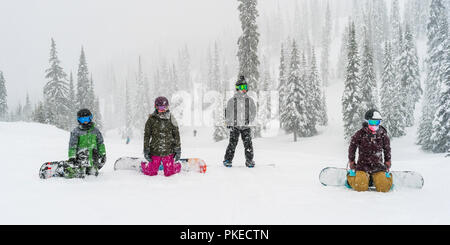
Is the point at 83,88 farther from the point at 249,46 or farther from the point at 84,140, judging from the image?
the point at 84,140

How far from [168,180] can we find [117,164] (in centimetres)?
179

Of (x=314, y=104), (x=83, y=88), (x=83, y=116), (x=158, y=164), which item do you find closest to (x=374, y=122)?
(x=158, y=164)

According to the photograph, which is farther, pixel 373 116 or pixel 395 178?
pixel 395 178

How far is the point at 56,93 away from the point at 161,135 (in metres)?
38.2

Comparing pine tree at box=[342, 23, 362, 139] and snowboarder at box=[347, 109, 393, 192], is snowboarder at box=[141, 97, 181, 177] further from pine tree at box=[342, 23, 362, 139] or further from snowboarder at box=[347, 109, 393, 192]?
pine tree at box=[342, 23, 362, 139]

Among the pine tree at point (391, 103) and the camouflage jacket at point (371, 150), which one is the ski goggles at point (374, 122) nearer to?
the camouflage jacket at point (371, 150)

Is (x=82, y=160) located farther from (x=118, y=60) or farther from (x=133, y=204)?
(x=118, y=60)

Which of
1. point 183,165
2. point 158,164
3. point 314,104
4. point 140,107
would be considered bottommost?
point 183,165

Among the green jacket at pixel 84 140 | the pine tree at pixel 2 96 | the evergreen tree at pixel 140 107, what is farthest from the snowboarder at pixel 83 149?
the evergreen tree at pixel 140 107

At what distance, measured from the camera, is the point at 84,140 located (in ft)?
17.8

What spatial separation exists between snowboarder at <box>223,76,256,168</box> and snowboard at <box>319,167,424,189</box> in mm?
2227

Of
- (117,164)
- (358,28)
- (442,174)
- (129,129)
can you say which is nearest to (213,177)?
(117,164)

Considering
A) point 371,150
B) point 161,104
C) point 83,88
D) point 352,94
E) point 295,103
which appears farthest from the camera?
point 83,88

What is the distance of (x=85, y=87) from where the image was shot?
40312 mm
